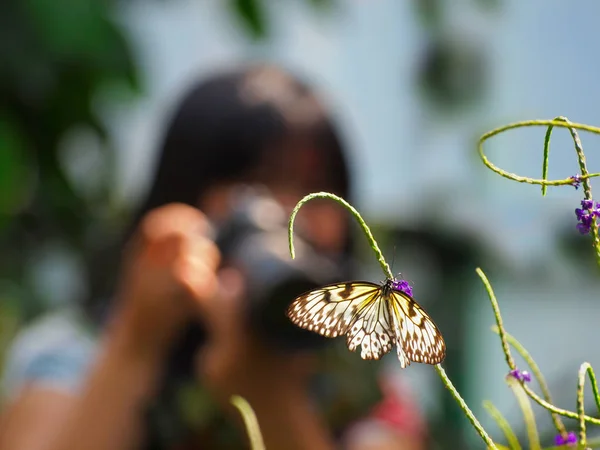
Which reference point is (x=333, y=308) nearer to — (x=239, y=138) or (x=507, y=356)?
(x=507, y=356)

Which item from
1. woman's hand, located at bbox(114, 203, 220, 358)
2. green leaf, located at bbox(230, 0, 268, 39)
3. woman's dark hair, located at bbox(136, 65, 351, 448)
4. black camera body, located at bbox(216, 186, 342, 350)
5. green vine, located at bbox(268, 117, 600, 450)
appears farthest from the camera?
green leaf, located at bbox(230, 0, 268, 39)

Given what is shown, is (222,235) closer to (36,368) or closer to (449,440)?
(36,368)

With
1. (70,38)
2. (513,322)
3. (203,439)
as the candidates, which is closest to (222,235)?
(203,439)

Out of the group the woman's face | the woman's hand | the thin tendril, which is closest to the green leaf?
the woman's face

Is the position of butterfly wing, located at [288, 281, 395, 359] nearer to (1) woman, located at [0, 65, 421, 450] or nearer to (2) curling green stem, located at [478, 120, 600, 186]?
(2) curling green stem, located at [478, 120, 600, 186]

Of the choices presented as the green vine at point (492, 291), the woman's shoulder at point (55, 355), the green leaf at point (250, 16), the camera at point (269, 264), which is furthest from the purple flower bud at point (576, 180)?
the green leaf at point (250, 16)

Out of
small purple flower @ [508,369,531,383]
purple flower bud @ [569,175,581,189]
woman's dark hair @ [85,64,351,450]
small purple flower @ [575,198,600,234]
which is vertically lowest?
woman's dark hair @ [85,64,351,450]
